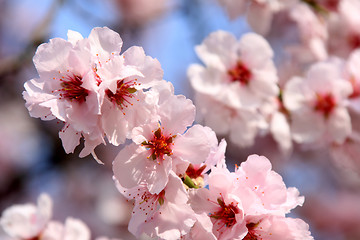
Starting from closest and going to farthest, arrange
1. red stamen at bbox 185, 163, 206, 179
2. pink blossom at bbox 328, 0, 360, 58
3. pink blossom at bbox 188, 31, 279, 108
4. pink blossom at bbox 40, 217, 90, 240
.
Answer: red stamen at bbox 185, 163, 206, 179
pink blossom at bbox 40, 217, 90, 240
pink blossom at bbox 188, 31, 279, 108
pink blossom at bbox 328, 0, 360, 58

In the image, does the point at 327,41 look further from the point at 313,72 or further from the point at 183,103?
the point at 183,103

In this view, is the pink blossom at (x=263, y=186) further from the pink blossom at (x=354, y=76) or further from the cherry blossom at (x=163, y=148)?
the pink blossom at (x=354, y=76)

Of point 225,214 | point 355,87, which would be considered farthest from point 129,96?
point 355,87

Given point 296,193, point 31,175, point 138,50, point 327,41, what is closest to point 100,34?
point 138,50

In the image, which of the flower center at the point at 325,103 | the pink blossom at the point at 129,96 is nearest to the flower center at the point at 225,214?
the pink blossom at the point at 129,96

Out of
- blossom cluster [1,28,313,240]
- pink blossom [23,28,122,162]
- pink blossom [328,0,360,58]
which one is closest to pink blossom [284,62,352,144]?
pink blossom [328,0,360,58]

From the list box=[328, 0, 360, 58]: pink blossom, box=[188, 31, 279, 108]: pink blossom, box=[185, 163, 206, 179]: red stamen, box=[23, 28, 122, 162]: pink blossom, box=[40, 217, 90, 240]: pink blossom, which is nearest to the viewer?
box=[23, 28, 122, 162]: pink blossom

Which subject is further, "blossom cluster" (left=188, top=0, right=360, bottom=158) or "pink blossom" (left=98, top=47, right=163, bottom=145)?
"blossom cluster" (left=188, top=0, right=360, bottom=158)

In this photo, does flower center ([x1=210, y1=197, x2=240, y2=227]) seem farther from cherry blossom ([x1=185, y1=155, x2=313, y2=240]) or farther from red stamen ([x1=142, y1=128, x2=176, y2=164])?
red stamen ([x1=142, y1=128, x2=176, y2=164])
